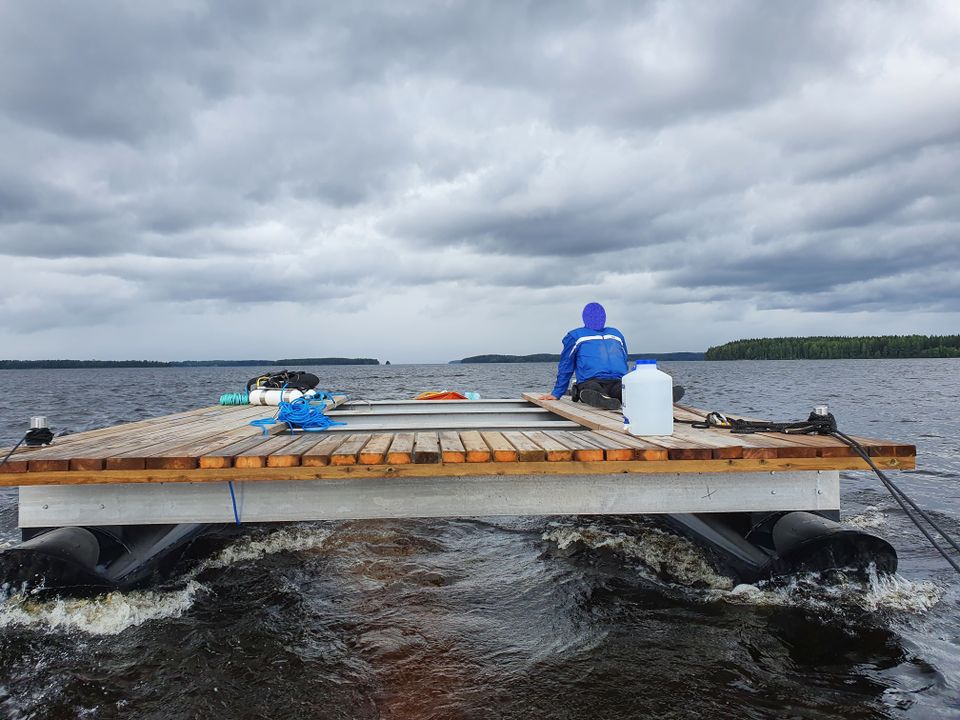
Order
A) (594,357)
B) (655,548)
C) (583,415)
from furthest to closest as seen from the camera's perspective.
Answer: (594,357)
(583,415)
(655,548)

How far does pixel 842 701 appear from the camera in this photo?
3.54 metres

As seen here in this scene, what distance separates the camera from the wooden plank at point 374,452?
4000 millimetres

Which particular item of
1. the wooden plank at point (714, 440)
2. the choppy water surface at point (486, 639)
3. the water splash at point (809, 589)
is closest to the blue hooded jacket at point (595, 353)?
the choppy water surface at point (486, 639)

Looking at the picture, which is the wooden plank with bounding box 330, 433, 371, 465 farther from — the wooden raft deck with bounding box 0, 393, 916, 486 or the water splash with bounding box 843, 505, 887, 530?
the water splash with bounding box 843, 505, 887, 530

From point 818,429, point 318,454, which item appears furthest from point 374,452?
point 818,429

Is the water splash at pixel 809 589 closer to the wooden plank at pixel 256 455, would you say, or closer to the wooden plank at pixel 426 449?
the wooden plank at pixel 426 449

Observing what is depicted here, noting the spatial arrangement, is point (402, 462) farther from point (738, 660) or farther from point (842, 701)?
point (842, 701)

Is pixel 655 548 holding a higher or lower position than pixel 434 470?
lower

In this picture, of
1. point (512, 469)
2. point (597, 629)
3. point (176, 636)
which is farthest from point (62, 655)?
point (597, 629)

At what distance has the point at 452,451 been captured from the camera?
410 centimetres

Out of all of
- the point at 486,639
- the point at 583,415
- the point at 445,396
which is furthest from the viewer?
the point at 445,396

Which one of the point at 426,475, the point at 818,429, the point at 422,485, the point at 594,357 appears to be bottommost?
the point at 422,485

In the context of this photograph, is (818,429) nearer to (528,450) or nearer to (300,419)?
(528,450)

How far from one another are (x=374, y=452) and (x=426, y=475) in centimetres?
41
